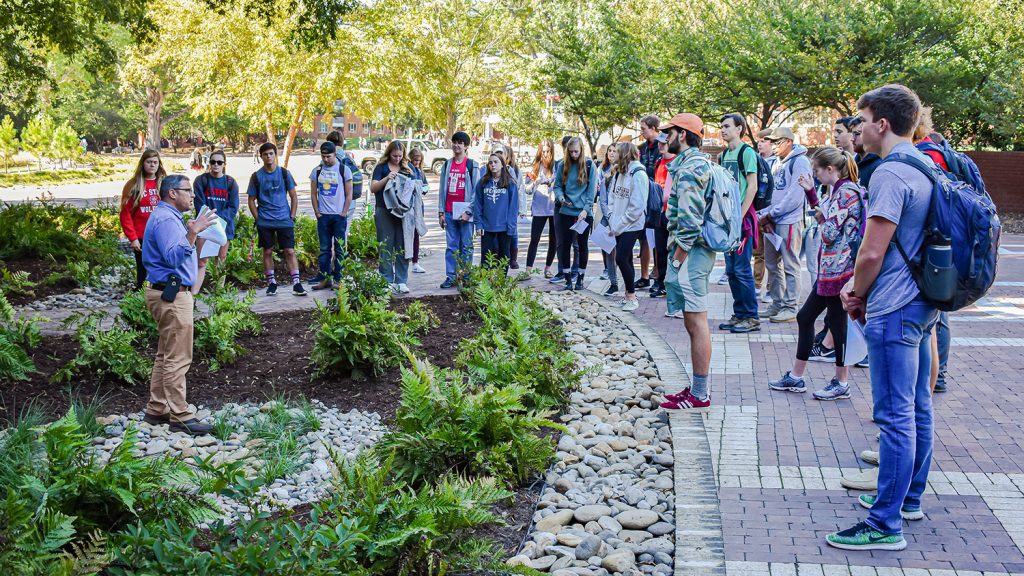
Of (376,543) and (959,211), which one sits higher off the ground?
(959,211)

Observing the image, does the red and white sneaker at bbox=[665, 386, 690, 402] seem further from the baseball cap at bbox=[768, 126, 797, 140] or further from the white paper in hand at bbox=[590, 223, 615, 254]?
the baseball cap at bbox=[768, 126, 797, 140]

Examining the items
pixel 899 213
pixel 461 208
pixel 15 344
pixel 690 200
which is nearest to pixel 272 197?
pixel 461 208

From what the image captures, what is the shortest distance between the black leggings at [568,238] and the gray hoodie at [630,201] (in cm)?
83

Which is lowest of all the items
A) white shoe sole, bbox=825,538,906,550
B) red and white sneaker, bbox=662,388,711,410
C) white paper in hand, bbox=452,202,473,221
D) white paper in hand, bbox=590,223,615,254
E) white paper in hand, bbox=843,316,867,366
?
white shoe sole, bbox=825,538,906,550

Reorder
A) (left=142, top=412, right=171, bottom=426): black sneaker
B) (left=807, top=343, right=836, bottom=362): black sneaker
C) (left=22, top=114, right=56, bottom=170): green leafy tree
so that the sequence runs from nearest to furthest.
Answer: (left=142, top=412, right=171, bottom=426): black sneaker → (left=807, top=343, right=836, bottom=362): black sneaker → (left=22, top=114, right=56, bottom=170): green leafy tree

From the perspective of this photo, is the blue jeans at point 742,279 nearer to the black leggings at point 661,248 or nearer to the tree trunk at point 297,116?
the black leggings at point 661,248

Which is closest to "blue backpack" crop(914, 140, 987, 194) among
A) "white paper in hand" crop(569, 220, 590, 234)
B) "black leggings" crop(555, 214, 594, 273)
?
"white paper in hand" crop(569, 220, 590, 234)

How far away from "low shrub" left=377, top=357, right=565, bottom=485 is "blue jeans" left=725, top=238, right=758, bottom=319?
13.2 ft

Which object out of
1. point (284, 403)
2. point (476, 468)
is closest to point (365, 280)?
point (284, 403)

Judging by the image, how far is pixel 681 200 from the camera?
238 inches

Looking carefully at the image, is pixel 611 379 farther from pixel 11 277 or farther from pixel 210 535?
pixel 11 277

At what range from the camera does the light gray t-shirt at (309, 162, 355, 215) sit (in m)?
10.5

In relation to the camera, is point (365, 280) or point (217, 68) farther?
point (217, 68)

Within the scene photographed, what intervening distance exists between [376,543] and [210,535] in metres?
1.03
